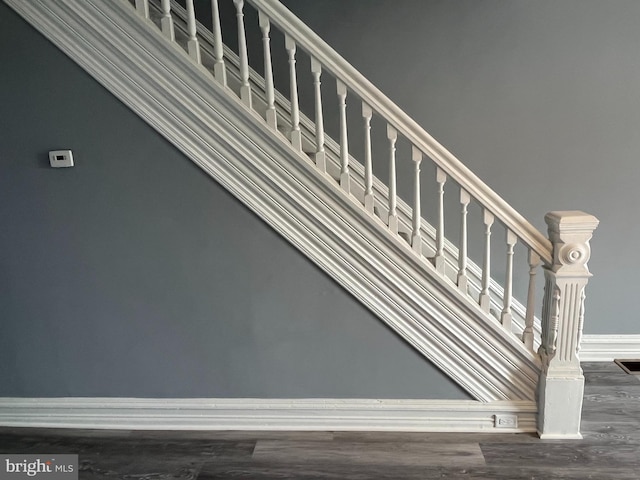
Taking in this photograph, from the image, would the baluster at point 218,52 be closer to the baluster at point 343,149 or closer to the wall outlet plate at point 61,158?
the baluster at point 343,149

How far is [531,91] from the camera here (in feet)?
9.74

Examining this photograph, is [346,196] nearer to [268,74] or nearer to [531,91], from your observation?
[268,74]

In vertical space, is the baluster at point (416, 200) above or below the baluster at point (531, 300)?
above

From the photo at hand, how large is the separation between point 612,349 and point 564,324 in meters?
1.35

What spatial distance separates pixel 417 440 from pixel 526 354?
26.9 inches

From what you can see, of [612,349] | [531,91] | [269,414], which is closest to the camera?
[269,414]

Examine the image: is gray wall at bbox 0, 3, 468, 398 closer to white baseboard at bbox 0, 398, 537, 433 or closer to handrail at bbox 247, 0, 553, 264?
white baseboard at bbox 0, 398, 537, 433

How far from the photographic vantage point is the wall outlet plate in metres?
2.15

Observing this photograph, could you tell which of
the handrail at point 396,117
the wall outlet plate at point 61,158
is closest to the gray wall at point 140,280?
the wall outlet plate at point 61,158

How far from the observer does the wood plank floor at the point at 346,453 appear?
1.95 m

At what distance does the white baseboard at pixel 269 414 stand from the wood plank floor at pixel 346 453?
45mm

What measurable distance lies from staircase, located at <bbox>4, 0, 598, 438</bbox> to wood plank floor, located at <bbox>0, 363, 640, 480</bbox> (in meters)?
0.20

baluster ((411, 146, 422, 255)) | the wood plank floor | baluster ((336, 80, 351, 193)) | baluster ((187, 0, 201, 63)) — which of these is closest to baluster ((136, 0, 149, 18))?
baluster ((187, 0, 201, 63))

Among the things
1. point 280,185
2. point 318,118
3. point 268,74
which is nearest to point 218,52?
point 268,74
